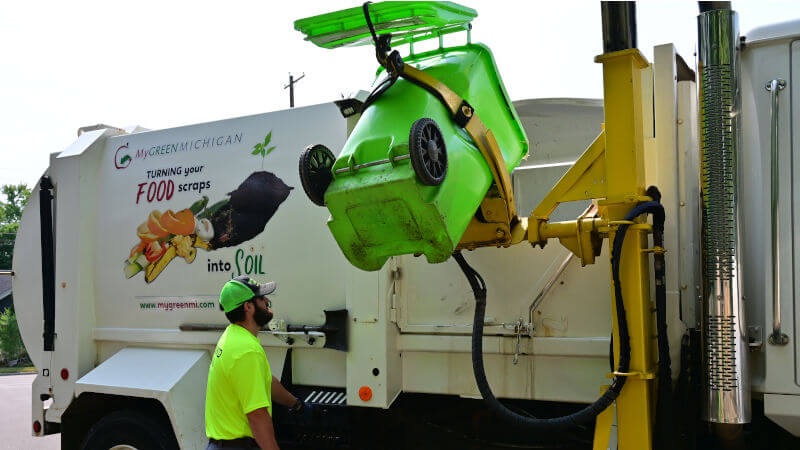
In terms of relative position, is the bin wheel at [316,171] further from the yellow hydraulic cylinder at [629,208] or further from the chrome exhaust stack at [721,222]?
the chrome exhaust stack at [721,222]

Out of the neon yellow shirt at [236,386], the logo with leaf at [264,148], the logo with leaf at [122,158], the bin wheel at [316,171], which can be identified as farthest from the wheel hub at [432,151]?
the logo with leaf at [122,158]

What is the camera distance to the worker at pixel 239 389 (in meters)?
2.89

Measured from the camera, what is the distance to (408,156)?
97.8 inches

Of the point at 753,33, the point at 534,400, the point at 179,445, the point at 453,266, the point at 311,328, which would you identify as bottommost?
the point at 179,445

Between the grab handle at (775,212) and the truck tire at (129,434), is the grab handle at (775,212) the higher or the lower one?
the higher one

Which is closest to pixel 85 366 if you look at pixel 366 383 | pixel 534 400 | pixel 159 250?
pixel 159 250

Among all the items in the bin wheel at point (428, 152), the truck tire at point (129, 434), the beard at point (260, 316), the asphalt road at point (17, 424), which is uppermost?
the bin wheel at point (428, 152)

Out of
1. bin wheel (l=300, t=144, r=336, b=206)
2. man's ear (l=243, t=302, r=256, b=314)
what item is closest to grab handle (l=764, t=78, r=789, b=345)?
Result: bin wheel (l=300, t=144, r=336, b=206)

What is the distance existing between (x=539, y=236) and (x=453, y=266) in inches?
25.9

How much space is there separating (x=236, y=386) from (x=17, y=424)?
875 cm

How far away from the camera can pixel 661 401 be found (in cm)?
271

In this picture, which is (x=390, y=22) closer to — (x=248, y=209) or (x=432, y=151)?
(x=432, y=151)

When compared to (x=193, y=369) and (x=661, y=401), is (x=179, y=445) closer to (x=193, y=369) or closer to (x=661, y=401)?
(x=193, y=369)

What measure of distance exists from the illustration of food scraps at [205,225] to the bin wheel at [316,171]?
1.13 meters
